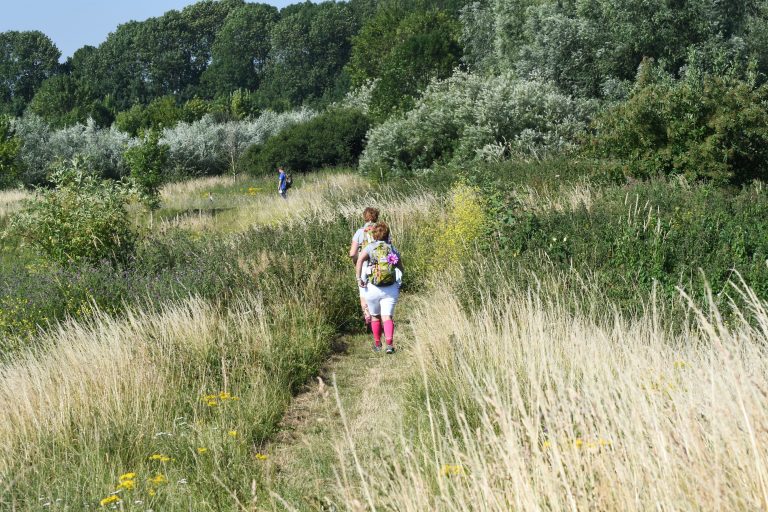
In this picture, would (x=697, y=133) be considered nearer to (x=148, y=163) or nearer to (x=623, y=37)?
(x=623, y=37)

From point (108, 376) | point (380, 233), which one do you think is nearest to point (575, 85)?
point (380, 233)

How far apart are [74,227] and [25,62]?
10701 centimetres

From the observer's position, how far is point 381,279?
7.97 metres

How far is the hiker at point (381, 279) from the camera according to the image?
799 cm

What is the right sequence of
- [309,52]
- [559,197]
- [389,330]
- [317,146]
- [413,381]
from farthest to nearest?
[309,52] → [317,146] → [559,197] → [389,330] → [413,381]

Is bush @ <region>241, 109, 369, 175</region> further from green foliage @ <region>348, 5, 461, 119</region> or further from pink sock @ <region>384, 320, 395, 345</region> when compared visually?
pink sock @ <region>384, 320, 395, 345</region>

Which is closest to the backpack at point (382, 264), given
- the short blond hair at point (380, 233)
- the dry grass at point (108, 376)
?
the short blond hair at point (380, 233)

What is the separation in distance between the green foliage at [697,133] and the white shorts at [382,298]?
7508 mm

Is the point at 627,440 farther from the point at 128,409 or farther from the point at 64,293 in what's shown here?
the point at 64,293

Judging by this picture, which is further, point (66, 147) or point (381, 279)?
point (66, 147)

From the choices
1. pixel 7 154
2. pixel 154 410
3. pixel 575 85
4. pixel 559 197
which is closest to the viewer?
pixel 154 410

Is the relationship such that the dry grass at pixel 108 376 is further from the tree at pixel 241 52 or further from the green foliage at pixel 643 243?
the tree at pixel 241 52

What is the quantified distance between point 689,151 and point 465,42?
33.8m

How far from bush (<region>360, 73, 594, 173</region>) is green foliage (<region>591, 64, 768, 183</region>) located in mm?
5193
